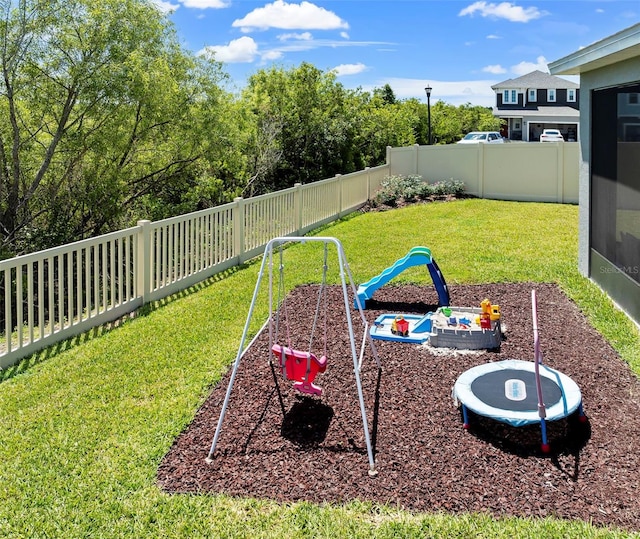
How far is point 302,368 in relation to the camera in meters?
4.07

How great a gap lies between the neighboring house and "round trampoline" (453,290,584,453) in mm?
42227

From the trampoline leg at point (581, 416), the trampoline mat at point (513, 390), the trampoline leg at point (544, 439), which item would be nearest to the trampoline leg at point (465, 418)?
the trampoline mat at point (513, 390)

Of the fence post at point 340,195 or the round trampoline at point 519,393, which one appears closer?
the round trampoline at point 519,393

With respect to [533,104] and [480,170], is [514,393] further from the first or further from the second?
[533,104]

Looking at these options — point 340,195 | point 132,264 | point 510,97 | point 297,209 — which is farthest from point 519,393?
point 510,97

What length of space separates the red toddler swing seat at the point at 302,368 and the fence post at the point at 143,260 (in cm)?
359

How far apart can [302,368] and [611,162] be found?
15.7ft

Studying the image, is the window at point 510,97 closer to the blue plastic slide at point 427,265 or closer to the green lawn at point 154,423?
the green lawn at point 154,423

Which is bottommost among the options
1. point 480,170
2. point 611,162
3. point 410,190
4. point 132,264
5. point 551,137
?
point 132,264

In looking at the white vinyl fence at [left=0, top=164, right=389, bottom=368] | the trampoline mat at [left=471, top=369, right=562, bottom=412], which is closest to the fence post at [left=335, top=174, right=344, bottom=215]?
the white vinyl fence at [left=0, top=164, right=389, bottom=368]

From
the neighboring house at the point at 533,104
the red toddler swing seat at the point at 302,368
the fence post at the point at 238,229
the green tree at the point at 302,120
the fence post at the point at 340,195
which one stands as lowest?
the red toddler swing seat at the point at 302,368

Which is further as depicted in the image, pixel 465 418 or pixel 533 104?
pixel 533 104

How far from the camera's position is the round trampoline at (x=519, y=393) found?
362cm

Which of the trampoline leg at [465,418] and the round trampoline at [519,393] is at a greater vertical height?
the round trampoline at [519,393]
